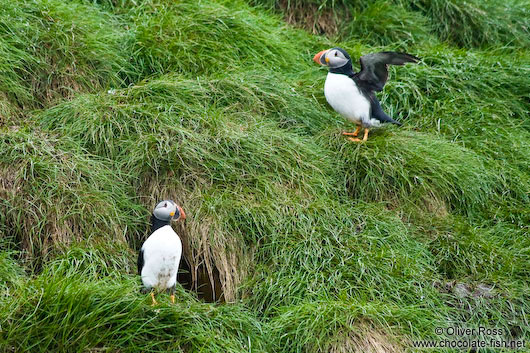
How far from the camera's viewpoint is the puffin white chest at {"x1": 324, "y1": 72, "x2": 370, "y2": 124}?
5.18 metres

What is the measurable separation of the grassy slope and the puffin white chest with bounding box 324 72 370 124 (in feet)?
0.66

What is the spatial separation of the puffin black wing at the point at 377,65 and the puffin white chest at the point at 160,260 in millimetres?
1920

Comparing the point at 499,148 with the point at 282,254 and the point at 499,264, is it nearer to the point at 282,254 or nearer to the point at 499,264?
the point at 499,264

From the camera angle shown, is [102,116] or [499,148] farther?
[499,148]

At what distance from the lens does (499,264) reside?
475cm

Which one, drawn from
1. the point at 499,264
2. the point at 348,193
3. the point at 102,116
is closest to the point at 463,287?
the point at 499,264

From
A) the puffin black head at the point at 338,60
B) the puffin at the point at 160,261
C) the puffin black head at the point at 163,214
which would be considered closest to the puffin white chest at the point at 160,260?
the puffin at the point at 160,261

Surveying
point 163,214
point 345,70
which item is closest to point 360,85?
point 345,70

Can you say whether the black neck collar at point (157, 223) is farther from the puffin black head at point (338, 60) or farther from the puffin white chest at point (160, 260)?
the puffin black head at point (338, 60)

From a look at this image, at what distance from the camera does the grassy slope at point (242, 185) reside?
3965 mm

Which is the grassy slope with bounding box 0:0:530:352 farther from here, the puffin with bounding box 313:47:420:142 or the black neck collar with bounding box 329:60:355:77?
the black neck collar with bounding box 329:60:355:77

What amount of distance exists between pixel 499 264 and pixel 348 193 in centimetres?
102

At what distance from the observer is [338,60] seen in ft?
17.4

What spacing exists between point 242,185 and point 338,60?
44.4 inches
